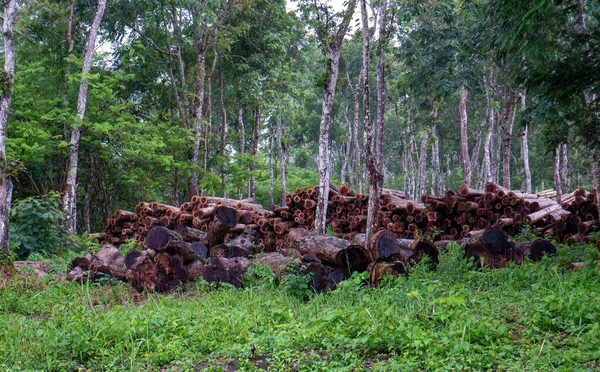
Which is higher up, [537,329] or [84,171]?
[84,171]

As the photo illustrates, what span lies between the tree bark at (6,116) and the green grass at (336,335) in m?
4.08

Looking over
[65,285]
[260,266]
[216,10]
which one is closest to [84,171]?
[216,10]

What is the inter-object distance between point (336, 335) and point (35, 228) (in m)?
10.3

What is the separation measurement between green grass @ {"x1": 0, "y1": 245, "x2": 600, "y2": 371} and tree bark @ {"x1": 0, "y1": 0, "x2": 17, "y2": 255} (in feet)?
13.4

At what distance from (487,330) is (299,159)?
47.7m

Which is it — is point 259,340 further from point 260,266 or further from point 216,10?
point 216,10

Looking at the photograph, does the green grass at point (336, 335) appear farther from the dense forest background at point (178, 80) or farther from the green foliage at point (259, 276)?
the dense forest background at point (178, 80)

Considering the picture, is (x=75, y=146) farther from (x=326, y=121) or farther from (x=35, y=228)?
(x=326, y=121)

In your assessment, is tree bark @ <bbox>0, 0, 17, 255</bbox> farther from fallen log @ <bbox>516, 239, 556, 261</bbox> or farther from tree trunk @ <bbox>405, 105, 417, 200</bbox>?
tree trunk @ <bbox>405, 105, 417, 200</bbox>

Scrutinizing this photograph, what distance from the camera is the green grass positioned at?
472 centimetres

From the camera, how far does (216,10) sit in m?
22.3

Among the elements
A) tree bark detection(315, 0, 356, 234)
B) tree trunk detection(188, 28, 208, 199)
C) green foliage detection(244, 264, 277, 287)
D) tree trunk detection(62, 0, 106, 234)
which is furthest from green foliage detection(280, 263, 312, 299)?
tree trunk detection(188, 28, 208, 199)

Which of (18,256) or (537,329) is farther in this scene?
(18,256)

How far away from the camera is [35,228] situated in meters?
12.8
